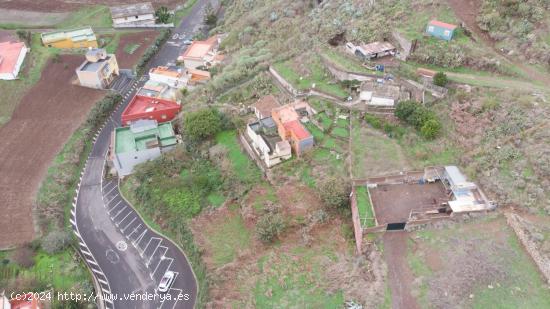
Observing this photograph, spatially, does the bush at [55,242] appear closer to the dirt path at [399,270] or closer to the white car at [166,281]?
the white car at [166,281]

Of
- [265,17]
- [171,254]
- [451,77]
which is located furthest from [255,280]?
[265,17]

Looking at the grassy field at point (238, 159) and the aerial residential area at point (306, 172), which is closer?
the aerial residential area at point (306, 172)

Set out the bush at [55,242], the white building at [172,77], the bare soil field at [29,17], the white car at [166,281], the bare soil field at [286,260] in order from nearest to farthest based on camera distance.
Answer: the bare soil field at [286,260] < the white car at [166,281] < the bush at [55,242] < the white building at [172,77] < the bare soil field at [29,17]

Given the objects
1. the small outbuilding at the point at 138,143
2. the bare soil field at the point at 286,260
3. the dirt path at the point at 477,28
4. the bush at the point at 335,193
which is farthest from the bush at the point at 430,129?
the small outbuilding at the point at 138,143

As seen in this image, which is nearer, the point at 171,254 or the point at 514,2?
the point at 171,254

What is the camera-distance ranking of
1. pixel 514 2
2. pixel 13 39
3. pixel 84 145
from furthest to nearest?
pixel 13 39 < pixel 84 145 < pixel 514 2

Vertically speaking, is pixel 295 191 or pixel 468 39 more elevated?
pixel 468 39

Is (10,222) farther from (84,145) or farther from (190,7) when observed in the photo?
(190,7)
